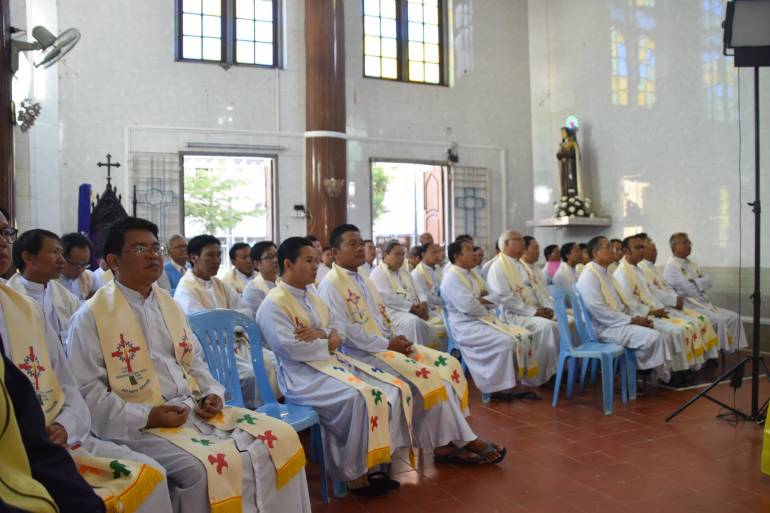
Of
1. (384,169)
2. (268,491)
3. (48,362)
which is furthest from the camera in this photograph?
(384,169)

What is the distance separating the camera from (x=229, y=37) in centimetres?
995

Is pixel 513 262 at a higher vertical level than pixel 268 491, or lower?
higher

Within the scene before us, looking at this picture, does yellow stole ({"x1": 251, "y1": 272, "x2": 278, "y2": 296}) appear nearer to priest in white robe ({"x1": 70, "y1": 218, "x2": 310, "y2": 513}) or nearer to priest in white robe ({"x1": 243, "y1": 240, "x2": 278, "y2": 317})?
priest in white robe ({"x1": 243, "y1": 240, "x2": 278, "y2": 317})

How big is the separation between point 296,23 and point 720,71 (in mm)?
6224

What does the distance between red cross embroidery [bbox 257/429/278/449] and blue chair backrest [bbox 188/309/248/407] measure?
675mm

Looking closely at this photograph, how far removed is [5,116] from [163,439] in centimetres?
376

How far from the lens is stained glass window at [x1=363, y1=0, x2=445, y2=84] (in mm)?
10844

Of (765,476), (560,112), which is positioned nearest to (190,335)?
(765,476)

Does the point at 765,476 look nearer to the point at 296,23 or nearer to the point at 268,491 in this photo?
the point at 268,491

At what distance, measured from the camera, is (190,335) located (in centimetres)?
288

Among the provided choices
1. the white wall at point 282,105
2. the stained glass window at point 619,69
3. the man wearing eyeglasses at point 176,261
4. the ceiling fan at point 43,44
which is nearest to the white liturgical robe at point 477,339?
the man wearing eyeglasses at point 176,261

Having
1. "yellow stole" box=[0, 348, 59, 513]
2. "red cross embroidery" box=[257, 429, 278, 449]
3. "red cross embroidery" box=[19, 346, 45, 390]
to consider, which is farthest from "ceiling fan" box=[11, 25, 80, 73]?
"yellow stole" box=[0, 348, 59, 513]

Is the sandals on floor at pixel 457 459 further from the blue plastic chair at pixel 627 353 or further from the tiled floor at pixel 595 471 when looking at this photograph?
the blue plastic chair at pixel 627 353

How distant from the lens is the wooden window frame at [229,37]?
31.7 ft
